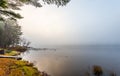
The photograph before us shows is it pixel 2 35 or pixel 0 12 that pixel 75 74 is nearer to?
pixel 0 12

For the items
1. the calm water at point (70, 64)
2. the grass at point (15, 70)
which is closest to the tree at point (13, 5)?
the grass at point (15, 70)

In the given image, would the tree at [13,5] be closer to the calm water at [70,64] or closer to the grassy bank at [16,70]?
the grassy bank at [16,70]

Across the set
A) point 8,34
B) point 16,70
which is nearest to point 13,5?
point 16,70

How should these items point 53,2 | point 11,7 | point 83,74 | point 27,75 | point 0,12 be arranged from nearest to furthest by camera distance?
point 53,2, point 0,12, point 11,7, point 27,75, point 83,74

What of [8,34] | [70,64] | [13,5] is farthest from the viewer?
[8,34]

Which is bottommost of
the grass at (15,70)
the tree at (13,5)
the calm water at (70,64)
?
the calm water at (70,64)

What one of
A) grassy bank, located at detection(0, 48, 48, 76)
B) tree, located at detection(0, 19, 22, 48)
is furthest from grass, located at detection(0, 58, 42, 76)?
tree, located at detection(0, 19, 22, 48)

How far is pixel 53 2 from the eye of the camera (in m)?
12.3

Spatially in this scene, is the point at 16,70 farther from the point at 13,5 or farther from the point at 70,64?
the point at 70,64

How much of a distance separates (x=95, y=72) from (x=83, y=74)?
417 centimetres

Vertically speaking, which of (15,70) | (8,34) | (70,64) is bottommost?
(70,64)

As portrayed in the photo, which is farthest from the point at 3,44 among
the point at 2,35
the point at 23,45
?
the point at 23,45

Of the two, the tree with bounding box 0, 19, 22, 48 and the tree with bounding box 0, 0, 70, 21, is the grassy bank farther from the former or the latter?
the tree with bounding box 0, 19, 22, 48

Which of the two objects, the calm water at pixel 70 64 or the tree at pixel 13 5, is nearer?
the tree at pixel 13 5
